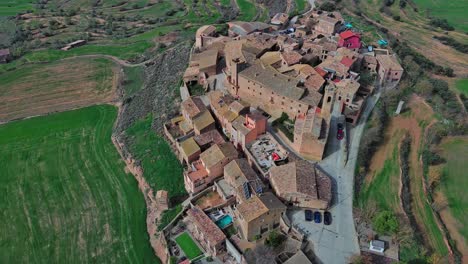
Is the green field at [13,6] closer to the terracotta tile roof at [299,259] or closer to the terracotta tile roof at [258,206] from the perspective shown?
the terracotta tile roof at [258,206]

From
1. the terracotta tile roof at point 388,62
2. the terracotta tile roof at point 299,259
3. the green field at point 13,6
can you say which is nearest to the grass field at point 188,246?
the terracotta tile roof at point 299,259

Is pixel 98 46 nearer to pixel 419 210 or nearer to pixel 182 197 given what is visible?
pixel 182 197

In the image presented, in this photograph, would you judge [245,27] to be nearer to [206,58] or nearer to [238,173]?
[206,58]

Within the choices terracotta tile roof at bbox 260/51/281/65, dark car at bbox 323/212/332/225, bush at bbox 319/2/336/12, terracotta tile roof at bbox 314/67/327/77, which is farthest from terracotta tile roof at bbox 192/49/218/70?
bush at bbox 319/2/336/12

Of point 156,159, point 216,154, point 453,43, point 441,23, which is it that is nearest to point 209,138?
point 216,154

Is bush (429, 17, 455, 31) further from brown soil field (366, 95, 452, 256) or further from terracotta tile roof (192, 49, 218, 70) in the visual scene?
terracotta tile roof (192, 49, 218, 70)

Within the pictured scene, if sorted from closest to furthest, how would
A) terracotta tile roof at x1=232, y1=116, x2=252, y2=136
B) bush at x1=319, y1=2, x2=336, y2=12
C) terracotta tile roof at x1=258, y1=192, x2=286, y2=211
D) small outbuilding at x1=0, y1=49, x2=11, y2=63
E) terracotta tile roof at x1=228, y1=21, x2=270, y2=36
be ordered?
terracotta tile roof at x1=258, y1=192, x2=286, y2=211 < terracotta tile roof at x1=232, y1=116, x2=252, y2=136 < terracotta tile roof at x1=228, y1=21, x2=270, y2=36 < small outbuilding at x1=0, y1=49, x2=11, y2=63 < bush at x1=319, y1=2, x2=336, y2=12
